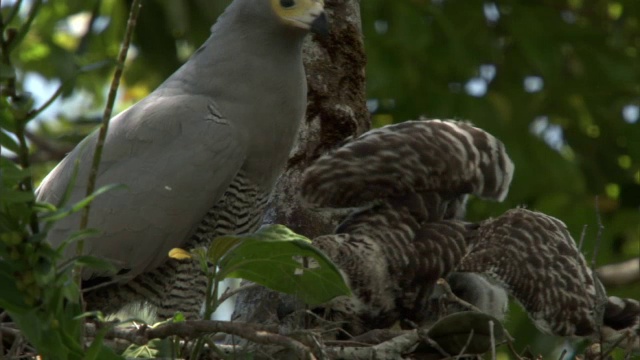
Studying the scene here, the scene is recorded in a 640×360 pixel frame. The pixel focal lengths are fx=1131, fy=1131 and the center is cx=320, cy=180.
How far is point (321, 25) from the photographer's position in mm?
4305

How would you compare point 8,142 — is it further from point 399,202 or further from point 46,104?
point 399,202

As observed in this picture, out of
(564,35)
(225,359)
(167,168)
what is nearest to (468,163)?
(167,168)

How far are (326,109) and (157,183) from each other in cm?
107

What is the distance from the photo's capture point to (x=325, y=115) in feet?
16.4

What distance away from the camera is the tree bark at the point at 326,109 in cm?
480

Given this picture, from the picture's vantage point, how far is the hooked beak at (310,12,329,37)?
430 cm

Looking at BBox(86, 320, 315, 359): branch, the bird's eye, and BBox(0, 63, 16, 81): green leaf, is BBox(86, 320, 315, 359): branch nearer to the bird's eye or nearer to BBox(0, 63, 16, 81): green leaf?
BBox(0, 63, 16, 81): green leaf

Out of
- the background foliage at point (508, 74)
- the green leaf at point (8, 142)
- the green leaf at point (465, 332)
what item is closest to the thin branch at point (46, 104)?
the green leaf at point (8, 142)

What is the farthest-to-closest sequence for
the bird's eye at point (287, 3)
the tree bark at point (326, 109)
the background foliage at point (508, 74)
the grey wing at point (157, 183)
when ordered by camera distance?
the background foliage at point (508, 74)
the tree bark at point (326, 109)
the bird's eye at point (287, 3)
the grey wing at point (157, 183)

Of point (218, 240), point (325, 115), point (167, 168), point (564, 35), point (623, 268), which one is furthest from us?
point (564, 35)

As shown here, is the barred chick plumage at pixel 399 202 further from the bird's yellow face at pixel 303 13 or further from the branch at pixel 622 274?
the branch at pixel 622 274

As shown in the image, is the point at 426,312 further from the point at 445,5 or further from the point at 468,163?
the point at 445,5

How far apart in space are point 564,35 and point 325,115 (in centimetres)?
269

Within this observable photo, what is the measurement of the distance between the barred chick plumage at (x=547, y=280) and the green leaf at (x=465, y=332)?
83 centimetres
